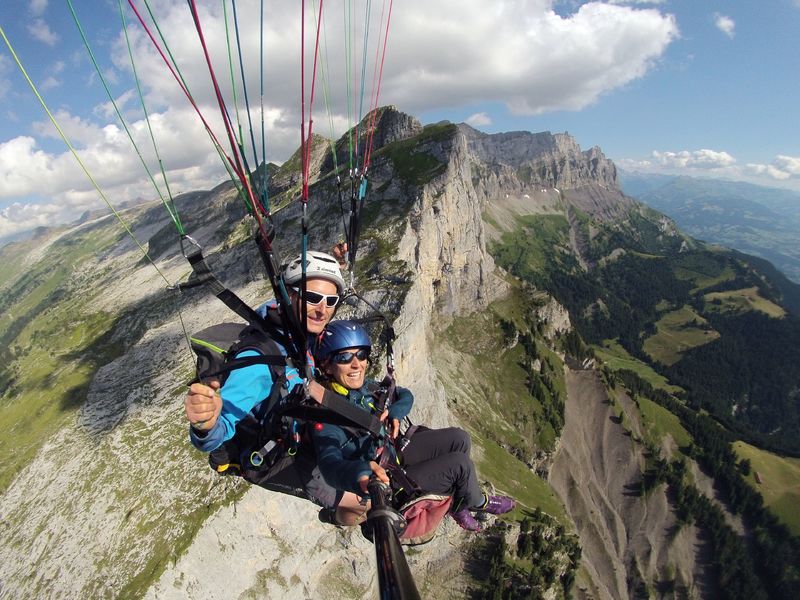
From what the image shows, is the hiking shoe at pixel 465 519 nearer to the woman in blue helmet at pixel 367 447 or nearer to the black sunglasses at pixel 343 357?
the woman in blue helmet at pixel 367 447

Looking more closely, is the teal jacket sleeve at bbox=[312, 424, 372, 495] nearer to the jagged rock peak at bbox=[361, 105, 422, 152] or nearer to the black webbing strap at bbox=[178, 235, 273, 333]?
the black webbing strap at bbox=[178, 235, 273, 333]

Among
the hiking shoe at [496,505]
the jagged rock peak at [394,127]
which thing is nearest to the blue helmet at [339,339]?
the hiking shoe at [496,505]

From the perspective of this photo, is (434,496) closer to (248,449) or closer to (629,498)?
(248,449)

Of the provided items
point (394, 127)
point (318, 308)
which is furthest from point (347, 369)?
point (394, 127)

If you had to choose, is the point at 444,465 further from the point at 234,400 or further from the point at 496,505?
the point at 234,400

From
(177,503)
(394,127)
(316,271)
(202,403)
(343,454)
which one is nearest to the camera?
(202,403)

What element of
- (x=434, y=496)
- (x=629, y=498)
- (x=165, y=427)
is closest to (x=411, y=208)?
(x=165, y=427)
